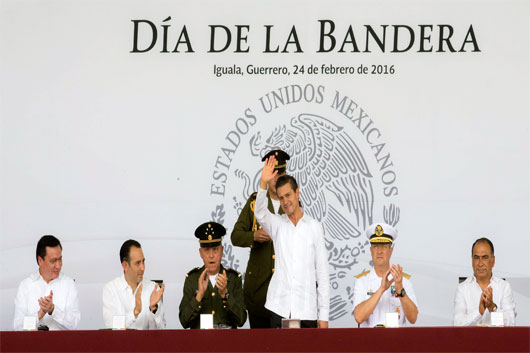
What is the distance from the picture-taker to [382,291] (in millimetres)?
6070

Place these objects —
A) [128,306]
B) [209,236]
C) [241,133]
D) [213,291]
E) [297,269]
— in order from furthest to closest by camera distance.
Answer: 1. [241,133]
2. [128,306]
3. [209,236]
4. [213,291]
5. [297,269]

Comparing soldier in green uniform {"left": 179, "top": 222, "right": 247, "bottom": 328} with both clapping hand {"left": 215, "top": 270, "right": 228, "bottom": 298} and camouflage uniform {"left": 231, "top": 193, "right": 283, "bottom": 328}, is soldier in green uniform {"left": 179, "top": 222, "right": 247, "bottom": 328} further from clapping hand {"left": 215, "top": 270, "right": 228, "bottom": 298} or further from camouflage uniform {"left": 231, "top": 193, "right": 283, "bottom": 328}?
camouflage uniform {"left": 231, "top": 193, "right": 283, "bottom": 328}

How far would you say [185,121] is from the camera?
7.53 meters

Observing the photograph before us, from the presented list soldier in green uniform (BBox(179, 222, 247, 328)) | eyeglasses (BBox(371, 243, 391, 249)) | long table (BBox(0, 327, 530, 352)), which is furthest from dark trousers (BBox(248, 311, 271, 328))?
long table (BBox(0, 327, 530, 352))

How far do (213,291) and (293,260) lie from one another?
59cm

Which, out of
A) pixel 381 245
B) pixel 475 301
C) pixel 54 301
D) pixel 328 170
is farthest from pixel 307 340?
pixel 328 170

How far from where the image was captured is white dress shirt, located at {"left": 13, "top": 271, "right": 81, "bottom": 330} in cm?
667

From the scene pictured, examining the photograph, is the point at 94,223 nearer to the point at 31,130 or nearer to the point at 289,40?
the point at 31,130

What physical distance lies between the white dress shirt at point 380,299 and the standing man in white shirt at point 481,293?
1.72ft

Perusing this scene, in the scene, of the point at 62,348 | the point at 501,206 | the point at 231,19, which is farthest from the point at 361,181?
the point at 62,348

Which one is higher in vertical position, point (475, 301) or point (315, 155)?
point (315, 155)

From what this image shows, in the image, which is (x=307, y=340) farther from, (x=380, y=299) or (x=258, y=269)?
(x=258, y=269)

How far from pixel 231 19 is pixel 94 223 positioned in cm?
176

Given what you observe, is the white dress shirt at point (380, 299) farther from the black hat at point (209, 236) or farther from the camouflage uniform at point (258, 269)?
the black hat at point (209, 236)
